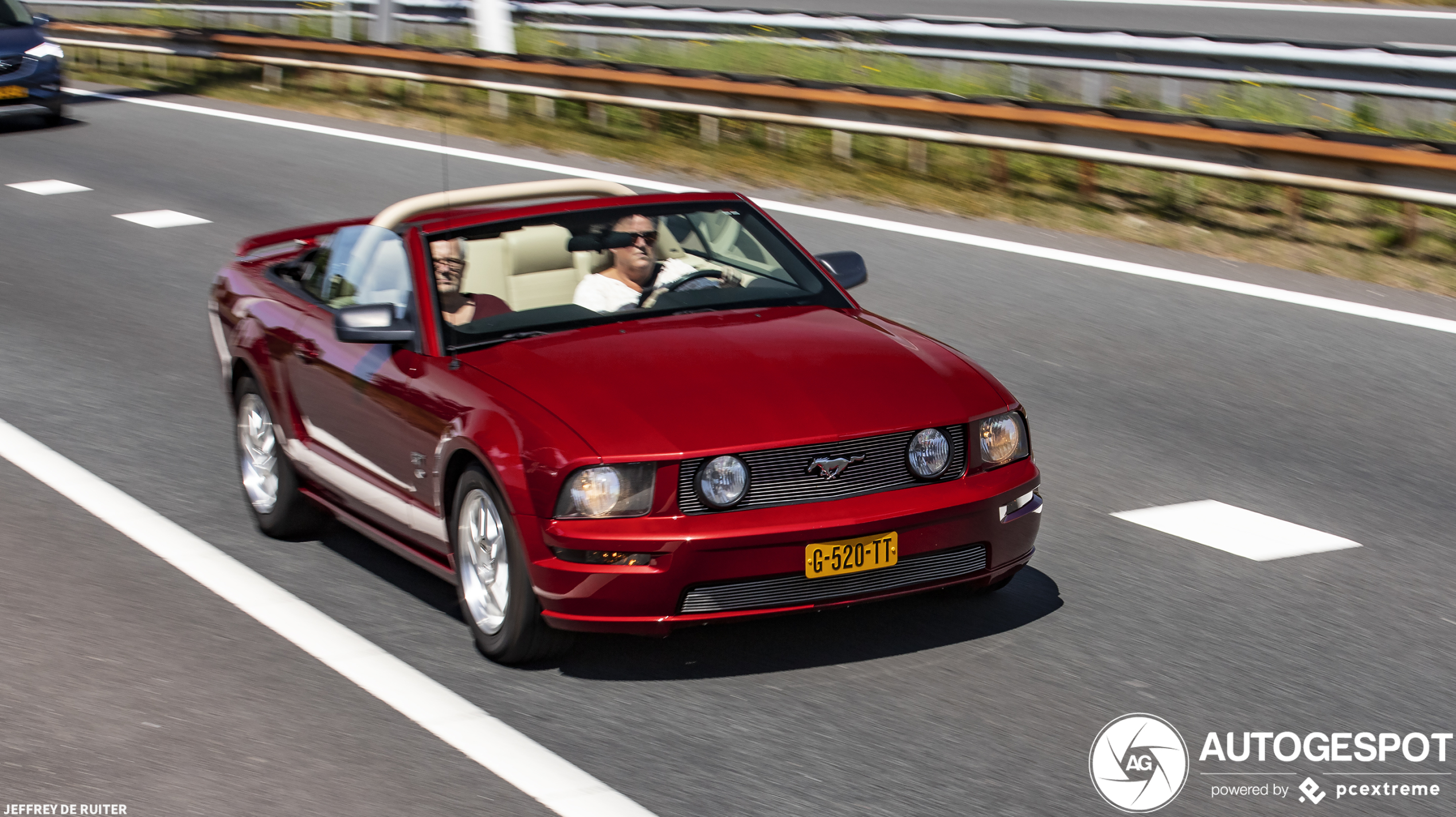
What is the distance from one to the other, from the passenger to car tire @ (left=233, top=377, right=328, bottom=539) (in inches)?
48.4

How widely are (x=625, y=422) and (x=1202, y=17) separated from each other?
24632 millimetres

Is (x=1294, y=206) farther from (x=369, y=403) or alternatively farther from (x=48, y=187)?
(x=48, y=187)

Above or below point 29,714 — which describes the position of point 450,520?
above

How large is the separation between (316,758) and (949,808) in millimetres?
1718

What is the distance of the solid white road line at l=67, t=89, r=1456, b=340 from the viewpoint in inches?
428

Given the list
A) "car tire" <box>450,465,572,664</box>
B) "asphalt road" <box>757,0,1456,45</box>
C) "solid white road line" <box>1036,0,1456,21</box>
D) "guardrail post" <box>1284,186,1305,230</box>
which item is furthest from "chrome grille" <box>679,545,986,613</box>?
"solid white road line" <box>1036,0,1456,21</box>

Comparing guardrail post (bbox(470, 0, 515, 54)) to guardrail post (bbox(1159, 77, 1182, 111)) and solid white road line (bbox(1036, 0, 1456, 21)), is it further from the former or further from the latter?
solid white road line (bbox(1036, 0, 1456, 21))

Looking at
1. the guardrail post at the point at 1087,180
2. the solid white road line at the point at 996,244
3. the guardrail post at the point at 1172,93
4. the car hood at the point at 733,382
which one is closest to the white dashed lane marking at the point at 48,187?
the solid white road line at the point at 996,244

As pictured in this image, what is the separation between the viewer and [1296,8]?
29.2 m

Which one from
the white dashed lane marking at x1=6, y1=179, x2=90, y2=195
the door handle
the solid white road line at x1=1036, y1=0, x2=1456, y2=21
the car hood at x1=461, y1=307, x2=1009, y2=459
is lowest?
the white dashed lane marking at x1=6, y1=179, x2=90, y2=195

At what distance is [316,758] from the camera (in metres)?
5.09

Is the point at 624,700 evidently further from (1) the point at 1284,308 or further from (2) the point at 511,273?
(1) the point at 1284,308

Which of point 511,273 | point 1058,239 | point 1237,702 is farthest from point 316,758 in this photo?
point 1058,239

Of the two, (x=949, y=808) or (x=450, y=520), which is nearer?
(x=949, y=808)
